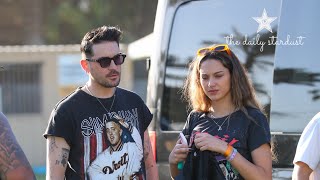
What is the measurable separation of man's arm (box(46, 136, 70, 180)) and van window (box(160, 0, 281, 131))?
4.69ft

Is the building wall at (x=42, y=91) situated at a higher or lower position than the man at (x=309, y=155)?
lower

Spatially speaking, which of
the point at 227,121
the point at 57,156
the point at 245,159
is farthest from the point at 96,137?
the point at 245,159

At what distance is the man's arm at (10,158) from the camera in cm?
331

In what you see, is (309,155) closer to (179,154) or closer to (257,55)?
(179,154)

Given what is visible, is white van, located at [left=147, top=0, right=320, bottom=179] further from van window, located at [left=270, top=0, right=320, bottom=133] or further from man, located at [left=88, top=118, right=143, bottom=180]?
man, located at [left=88, top=118, right=143, bottom=180]

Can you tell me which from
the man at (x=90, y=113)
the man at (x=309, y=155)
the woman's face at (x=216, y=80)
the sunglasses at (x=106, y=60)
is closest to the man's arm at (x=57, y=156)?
the man at (x=90, y=113)

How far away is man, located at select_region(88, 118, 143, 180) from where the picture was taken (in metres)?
4.04

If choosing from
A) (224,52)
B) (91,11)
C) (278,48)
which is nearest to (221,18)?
(278,48)

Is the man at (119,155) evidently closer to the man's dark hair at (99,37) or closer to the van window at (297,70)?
the man's dark hair at (99,37)

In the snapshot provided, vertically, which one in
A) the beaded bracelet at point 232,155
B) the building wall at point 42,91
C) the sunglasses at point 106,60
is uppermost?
the sunglasses at point 106,60

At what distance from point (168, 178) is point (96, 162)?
1.35 metres

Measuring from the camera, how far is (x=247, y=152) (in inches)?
154

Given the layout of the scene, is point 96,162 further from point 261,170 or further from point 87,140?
point 261,170

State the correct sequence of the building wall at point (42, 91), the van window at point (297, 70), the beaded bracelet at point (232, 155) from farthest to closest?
the building wall at point (42, 91) → the van window at point (297, 70) → the beaded bracelet at point (232, 155)
